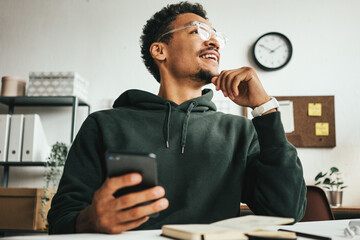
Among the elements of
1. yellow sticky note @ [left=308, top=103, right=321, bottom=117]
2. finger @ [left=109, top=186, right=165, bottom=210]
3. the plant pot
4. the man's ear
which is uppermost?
the man's ear

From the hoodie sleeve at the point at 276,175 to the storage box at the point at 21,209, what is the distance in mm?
1747

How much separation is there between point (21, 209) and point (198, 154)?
1.73 metres

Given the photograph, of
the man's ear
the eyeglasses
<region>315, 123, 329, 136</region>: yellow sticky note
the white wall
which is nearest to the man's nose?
the eyeglasses

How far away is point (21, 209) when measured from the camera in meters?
2.36

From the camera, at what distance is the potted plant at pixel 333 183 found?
2453 millimetres

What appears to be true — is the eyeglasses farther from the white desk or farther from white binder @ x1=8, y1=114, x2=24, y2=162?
white binder @ x1=8, y1=114, x2=24, y2=162

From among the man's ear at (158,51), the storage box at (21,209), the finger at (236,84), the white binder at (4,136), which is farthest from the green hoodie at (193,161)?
the white binder at (4,136)

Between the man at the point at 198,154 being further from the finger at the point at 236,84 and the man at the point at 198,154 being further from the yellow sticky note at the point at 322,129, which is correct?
the yellow sticky note at the point at 322,129

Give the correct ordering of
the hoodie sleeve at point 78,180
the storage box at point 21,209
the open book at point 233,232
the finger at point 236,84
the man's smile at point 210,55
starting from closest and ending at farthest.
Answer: the open book at point 233,232
the hoodie sleeve at point 78,180
the finger at point 236,84
the man's smile at point 210,55
the storage box at point 21,209

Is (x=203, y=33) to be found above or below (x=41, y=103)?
above

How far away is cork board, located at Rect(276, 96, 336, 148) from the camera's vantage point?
2818mm

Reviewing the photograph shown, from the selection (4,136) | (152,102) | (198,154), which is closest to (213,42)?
(152,102)

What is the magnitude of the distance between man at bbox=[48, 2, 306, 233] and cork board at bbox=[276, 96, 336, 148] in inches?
65.2

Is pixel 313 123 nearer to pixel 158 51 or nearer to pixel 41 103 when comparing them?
pixel 158 51
